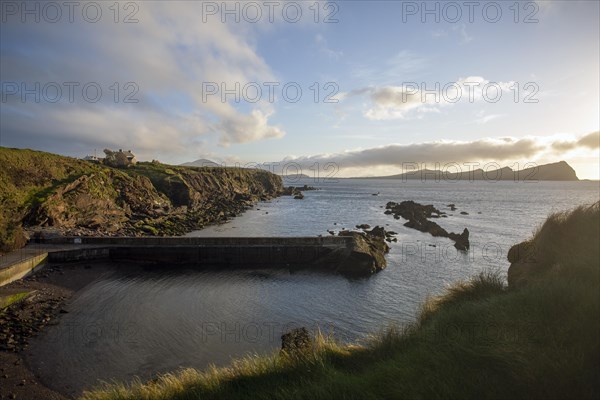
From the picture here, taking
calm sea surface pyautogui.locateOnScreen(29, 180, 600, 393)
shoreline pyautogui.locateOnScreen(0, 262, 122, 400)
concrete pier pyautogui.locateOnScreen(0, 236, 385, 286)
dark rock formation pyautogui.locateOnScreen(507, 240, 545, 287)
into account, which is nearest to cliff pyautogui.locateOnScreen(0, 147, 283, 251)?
shoreline pyautogui.locateOnScreen(0, 262, 122, 400)

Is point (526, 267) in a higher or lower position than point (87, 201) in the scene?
lower

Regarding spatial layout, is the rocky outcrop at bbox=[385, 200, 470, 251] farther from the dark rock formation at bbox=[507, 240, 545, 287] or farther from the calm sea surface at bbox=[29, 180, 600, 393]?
the dark rock formation at bbox=[507, 240, 545, 287]

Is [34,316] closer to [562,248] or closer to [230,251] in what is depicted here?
[230,251]

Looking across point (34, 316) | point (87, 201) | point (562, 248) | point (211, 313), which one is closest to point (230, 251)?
point (211, 313)

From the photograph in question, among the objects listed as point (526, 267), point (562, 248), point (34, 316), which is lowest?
point (34, 316)

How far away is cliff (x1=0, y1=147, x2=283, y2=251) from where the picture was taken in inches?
1375

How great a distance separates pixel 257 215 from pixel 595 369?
67.4 m

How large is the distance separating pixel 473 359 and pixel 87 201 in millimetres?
48758

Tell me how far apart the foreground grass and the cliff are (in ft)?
88.7

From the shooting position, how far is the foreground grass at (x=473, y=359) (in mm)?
5551

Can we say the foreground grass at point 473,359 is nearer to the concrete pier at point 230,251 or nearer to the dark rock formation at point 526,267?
the dark rock formation at point 526,267

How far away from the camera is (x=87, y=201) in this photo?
44438 mm

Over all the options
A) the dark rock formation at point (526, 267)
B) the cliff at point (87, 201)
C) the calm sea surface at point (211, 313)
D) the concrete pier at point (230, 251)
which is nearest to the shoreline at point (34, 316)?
the calm sea surface at point (211, 313)

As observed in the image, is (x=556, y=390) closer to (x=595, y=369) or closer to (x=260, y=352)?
(x=595, y=369)
